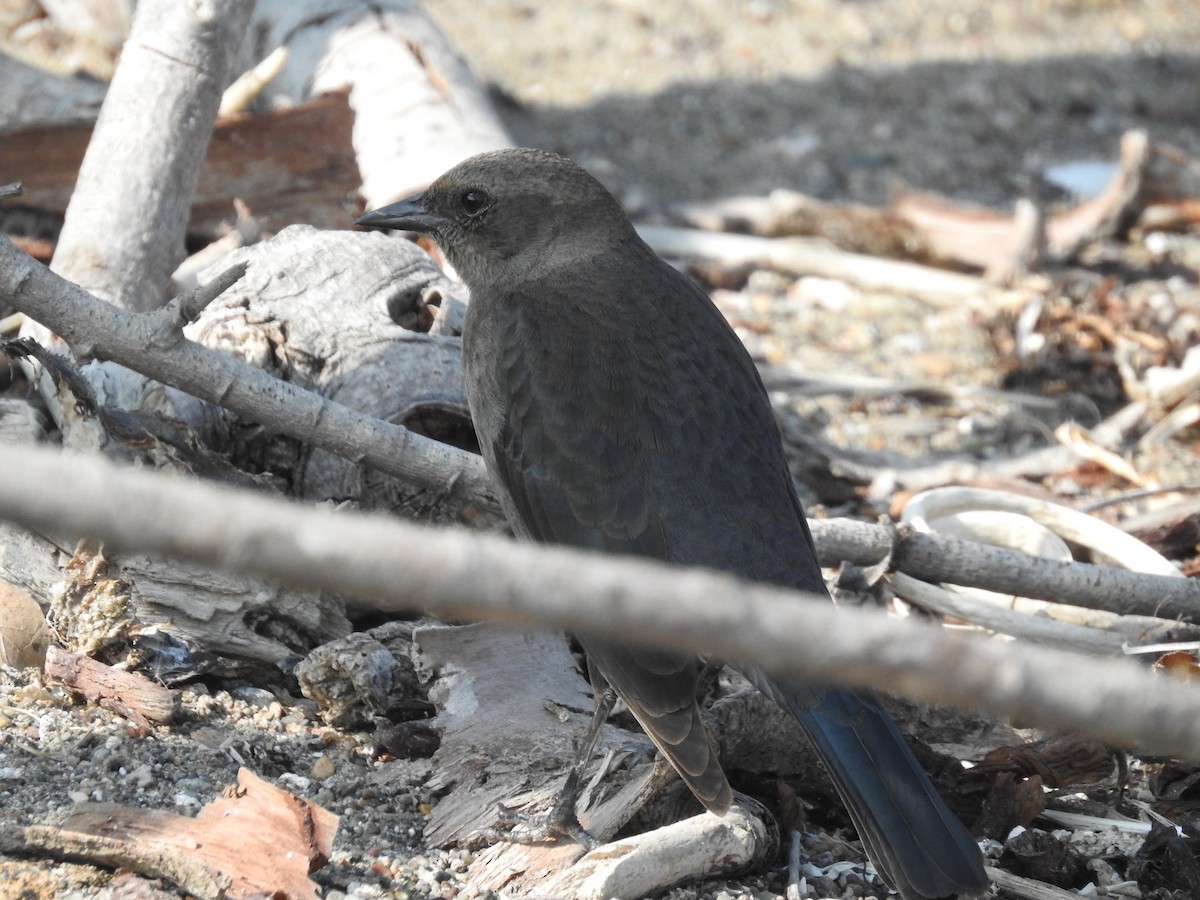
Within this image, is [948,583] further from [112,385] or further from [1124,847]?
[112,385]

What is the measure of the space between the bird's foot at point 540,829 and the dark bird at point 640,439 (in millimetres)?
312

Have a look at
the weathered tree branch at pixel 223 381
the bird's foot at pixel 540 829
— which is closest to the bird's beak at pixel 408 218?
the weathered tree branch at pixel 223 381

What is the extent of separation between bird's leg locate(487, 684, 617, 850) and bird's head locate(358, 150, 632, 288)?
1.63m

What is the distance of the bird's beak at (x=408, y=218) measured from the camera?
178 inches

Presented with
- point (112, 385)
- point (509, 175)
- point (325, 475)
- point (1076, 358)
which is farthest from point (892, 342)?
point (112, 385)

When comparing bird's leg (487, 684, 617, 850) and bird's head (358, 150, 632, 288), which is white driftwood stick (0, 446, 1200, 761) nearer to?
bird's leg (487, 684, 617, 850)

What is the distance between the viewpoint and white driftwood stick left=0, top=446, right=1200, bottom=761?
1381mm

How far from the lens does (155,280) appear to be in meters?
4.87

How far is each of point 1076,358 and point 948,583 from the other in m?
2.69

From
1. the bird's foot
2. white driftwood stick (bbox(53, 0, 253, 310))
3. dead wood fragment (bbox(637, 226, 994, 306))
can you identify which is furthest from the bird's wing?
dead wood fragment (bbox(637, 226, 994, 306))

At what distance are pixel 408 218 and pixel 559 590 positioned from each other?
11.0 ft

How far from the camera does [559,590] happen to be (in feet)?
4.64

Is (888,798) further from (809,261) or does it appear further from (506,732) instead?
(809,261)

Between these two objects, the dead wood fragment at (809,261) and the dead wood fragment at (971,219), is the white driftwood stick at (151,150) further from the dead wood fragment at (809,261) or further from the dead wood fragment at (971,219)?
the dead wood fragment at (971,219)
